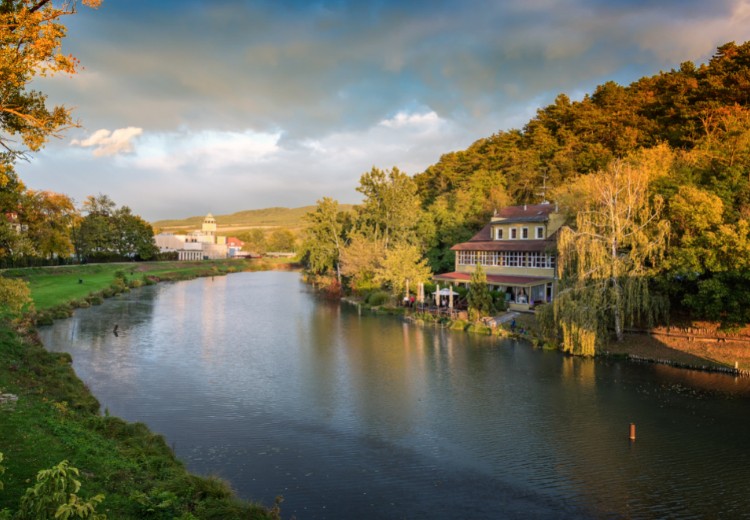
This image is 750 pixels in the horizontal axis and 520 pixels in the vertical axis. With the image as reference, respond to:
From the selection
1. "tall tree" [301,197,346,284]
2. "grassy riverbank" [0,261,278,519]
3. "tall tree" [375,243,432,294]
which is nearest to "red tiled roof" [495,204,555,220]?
"tall tree" [375,243,432,294]

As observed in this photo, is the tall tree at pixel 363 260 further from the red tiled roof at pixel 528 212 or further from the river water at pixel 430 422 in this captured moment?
the river water at pixel 430 422

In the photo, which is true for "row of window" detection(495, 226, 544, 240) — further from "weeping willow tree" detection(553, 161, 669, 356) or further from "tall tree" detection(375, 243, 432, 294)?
"weeping willow tree" detection(553, 161, 669, 356)

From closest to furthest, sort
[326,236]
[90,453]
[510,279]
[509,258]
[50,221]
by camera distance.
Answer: [90,453] < [510,279] < [509,258] < [50,221] < [326,236]

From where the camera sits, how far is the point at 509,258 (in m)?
50.1

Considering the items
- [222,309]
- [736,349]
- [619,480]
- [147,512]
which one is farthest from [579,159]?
[147,512]

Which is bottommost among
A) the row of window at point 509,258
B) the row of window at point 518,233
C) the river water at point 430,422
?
the river water at point 430,422

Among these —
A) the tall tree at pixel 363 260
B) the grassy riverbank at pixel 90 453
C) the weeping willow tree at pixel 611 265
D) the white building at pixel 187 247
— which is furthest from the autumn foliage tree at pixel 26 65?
the white building at pixel 187 247

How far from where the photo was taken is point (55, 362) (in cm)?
2522

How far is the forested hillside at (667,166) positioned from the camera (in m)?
29.3

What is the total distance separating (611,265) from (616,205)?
4085 mm

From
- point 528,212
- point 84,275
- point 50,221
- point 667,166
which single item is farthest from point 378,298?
point 84,275

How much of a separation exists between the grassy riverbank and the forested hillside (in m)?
27.7

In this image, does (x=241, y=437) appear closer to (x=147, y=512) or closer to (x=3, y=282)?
(x=147, y=512)

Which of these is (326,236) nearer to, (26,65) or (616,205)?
(616,205)
